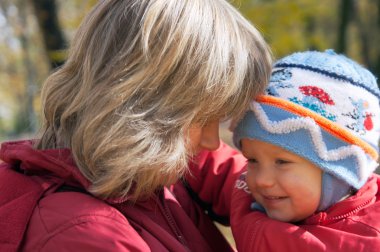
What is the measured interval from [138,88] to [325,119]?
713mm

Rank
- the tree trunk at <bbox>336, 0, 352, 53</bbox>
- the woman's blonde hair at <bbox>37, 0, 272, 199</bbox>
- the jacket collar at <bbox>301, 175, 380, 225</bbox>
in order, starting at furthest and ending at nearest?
the tree trunk at <bbox>336, 0, 352, 53</bbox>
the jacket collar at <bbox>301, 175, 380, 225</bbox>
the woman's blonde hair at <bbox>37, 0, 272, 199</bbox>

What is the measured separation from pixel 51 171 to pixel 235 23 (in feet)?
2.55

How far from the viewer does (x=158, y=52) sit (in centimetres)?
162

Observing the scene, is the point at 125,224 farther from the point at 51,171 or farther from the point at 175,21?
the point at 175,21

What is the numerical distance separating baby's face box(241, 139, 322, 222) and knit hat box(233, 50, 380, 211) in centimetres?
4

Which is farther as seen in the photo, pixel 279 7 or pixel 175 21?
pixel 279 7

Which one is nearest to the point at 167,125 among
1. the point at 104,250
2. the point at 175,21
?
the point at 175,21

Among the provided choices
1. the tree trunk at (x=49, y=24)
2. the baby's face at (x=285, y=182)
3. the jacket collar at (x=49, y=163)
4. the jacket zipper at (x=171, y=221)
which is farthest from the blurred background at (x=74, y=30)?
the baby's face at (x=285, y=182)

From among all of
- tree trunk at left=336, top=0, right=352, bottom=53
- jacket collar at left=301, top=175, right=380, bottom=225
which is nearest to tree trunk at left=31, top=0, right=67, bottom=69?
jacket collar at left=301, top=175, right=380, bottom=225

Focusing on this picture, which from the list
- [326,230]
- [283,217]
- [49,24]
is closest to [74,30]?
[283,217]

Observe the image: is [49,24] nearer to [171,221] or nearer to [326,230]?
[171,221]

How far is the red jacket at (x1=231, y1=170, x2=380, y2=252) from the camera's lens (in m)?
1.84

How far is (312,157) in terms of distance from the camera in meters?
1.92

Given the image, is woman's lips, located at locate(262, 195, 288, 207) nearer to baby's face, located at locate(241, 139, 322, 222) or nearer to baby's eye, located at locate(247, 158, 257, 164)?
baby's face, located at locate(241, 139, 322, 222)
